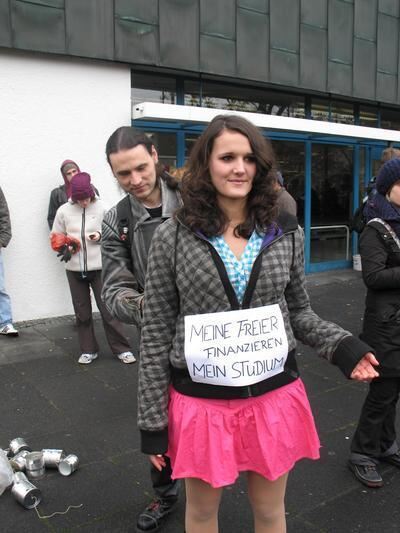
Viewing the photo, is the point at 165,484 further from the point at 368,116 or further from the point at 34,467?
the point at 368,116

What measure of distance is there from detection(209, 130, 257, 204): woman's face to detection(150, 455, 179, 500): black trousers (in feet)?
4.84

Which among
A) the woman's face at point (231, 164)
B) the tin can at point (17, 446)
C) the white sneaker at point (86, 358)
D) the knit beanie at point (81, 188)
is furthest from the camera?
the white sneaker at point (86, 358)

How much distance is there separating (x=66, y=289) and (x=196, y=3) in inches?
166

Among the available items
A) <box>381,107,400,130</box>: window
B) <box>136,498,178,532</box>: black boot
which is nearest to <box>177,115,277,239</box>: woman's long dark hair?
<box>136,498,178,532</box>: black boot

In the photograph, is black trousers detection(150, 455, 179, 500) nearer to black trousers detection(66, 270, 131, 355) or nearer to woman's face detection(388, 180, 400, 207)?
woman's face detection(388, 180, 400, 207)

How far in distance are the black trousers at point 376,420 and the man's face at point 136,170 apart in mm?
1773

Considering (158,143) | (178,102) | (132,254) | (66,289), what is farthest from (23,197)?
(132,254)

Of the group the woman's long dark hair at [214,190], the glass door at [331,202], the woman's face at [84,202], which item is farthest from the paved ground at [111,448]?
the glass door at [331,202]

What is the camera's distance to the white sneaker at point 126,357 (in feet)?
17.3

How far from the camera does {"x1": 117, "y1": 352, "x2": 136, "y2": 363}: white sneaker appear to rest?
527cm

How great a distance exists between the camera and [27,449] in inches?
137

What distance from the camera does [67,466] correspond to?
3244mm

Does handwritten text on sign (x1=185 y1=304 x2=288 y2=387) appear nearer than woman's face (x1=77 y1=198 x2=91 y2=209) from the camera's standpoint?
Yes

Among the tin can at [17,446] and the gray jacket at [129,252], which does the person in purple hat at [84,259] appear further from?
the gray jacket at [129,252]
